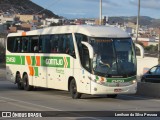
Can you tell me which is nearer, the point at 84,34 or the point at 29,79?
the point at 84,34

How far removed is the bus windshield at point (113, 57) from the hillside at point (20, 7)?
7933 centimetres

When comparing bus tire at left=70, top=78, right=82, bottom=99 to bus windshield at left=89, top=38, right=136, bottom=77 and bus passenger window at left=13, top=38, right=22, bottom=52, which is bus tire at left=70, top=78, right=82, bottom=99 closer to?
bus windshield at left=89, top=38, right=136, bottom=77

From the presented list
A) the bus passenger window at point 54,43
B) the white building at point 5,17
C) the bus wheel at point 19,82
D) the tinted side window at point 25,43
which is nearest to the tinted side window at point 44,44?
the bus passenger window at point 54,43

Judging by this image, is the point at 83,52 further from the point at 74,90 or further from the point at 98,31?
the point at 74,90

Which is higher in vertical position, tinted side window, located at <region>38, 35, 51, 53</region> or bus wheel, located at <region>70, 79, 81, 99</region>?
tinted side window, located at <region>38, 35, 51, 53</region>

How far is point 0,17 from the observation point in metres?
99.8

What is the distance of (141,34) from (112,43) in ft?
238

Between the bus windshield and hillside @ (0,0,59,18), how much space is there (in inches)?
3123

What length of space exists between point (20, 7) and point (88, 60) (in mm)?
87282

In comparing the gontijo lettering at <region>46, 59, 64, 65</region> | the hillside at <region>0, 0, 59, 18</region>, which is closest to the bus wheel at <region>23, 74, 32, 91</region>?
the gontijo lettering at <region>46, 59, 64, 65</region>

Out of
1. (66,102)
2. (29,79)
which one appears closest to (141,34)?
(29,79)

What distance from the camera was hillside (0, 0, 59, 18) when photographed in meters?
101

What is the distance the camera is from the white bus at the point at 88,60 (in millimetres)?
19750

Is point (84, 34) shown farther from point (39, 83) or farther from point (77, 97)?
point (39, 83)
